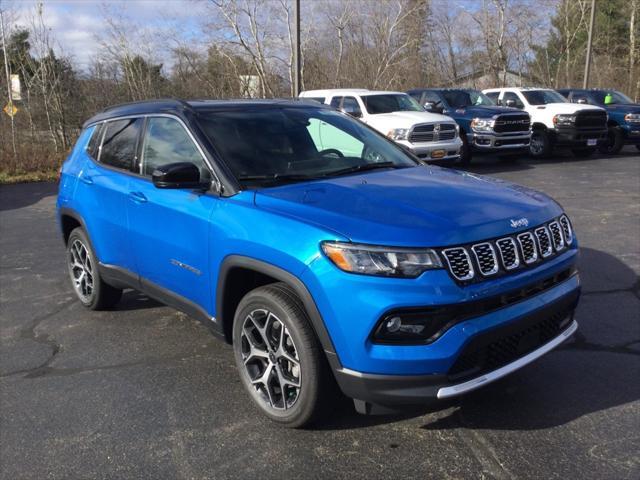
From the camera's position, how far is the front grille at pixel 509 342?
2.82m

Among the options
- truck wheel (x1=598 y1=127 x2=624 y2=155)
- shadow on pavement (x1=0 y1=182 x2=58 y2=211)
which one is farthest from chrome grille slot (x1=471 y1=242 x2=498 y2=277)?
truck wheel (x1=598 y1=127 x2=624 y2=155)

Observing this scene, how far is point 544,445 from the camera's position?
3080 mm

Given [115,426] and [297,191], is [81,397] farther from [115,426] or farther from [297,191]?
[297,191]

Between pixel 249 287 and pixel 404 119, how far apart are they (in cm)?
1072

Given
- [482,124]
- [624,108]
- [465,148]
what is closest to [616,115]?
[624,108]

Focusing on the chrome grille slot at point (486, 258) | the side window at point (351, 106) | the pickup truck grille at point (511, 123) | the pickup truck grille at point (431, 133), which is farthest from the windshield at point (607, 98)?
the chrome grille slot at point (486, 258)

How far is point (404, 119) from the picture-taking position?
13.6m

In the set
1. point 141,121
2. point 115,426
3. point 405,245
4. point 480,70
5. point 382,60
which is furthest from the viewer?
point 480,70

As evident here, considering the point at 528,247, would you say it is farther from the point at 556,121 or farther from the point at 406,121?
the point at 556,121

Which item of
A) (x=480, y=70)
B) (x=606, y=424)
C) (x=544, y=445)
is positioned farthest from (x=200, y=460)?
(x=480, y=70)

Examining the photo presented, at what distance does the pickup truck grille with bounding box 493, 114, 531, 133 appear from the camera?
15141 mm

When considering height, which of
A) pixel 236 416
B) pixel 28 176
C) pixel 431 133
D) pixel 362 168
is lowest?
pixel 236 416

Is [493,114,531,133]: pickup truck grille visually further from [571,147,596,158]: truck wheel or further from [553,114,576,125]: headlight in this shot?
[571,147,596,158]: truck wheel

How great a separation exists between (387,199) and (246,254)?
0.82 meters
